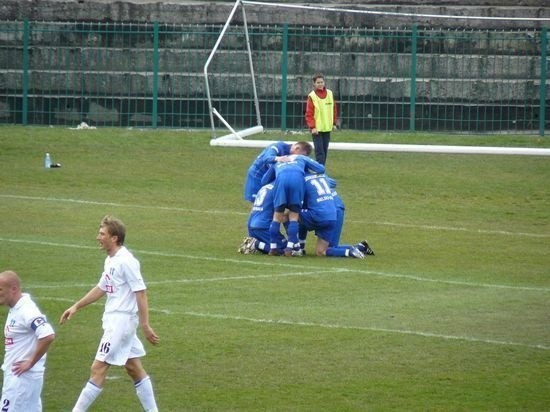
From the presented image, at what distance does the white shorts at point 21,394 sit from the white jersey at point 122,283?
4.43 ft

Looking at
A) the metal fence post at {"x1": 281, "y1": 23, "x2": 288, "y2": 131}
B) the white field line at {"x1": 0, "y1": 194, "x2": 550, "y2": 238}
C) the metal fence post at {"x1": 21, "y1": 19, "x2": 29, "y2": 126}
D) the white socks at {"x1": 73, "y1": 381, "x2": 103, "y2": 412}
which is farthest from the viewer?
the metal fence post at {"x1": 21, "y1": 19, "x2": 29, "y2": 126}

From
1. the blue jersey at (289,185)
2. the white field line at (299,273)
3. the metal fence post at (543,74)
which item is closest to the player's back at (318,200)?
the blue jersey at (289,185)

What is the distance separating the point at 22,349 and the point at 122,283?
52.8 inches

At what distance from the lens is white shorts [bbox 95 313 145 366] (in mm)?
10656

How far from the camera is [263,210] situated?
19.3m

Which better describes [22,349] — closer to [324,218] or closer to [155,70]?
[324,218]

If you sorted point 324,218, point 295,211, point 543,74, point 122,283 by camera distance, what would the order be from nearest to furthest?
point 122,283 < point 295,211 < point 324,218 < point 543,74

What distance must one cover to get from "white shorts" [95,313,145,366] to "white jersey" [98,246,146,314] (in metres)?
0.07

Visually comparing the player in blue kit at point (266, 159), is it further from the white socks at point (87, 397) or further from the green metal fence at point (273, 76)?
the green metal fence at point (273, 76)

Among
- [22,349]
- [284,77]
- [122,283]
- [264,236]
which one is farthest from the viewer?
[284,77]

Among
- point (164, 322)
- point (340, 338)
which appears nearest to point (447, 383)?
point (340, 338)

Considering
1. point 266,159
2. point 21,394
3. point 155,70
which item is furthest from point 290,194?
point 155,70

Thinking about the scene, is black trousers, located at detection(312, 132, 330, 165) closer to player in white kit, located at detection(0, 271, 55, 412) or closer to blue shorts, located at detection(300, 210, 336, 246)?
blue shorts, located at detection(300, 210, 336, 246)

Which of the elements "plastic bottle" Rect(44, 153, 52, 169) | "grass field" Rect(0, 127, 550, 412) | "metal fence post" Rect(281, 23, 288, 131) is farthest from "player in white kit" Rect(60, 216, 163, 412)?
"metal fence post" Rect(281, 23, 288, 131)
